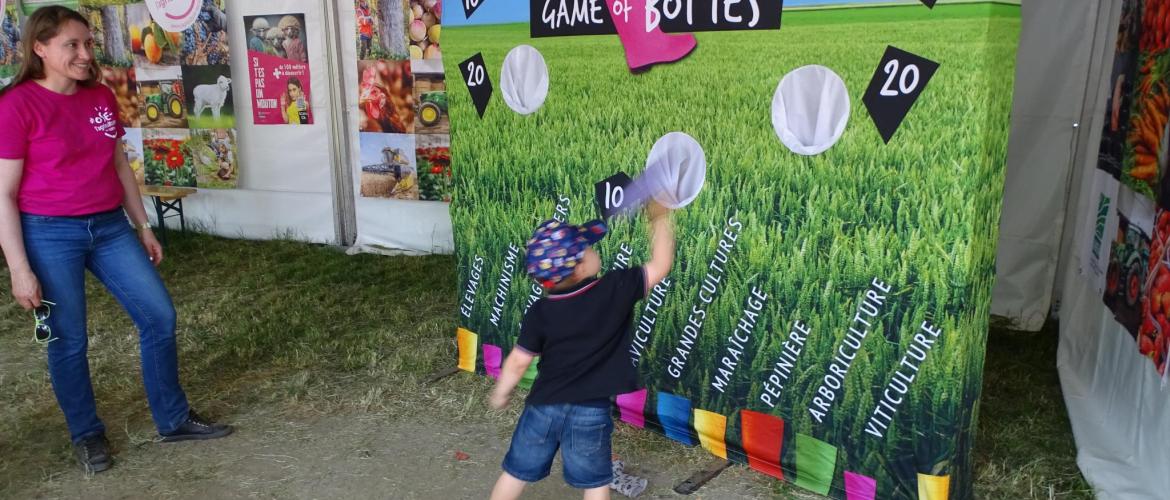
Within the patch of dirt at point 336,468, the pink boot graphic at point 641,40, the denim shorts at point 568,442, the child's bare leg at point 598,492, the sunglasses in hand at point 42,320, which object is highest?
the pink boot graphic at point 641,40

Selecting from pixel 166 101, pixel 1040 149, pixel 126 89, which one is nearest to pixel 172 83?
pixel 166 101

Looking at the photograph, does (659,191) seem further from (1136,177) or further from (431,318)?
(431,318)

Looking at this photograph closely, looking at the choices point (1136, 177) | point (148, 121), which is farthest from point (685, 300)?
point (148, 121)

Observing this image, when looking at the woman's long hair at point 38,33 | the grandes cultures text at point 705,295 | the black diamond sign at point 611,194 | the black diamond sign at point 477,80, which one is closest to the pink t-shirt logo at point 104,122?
the woman's long hair at point 38,33

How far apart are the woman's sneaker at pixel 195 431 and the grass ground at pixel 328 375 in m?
0.12

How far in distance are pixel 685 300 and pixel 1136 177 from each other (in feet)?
5.54

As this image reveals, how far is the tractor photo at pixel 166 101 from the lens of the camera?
7184 mm

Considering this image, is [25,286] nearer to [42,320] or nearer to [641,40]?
[42,320]

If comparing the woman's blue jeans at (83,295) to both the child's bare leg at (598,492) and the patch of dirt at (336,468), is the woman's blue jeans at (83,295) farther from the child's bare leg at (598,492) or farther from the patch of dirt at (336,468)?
the child's bare leg at (598,492)

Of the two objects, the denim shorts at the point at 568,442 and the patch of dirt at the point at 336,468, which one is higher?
the denim shorts at the point at 568,442

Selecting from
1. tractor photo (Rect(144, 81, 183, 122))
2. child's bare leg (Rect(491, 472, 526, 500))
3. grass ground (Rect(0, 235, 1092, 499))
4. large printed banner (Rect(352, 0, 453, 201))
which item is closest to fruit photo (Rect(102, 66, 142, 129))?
tractor photo (Rect(144, 81, 183, 122))

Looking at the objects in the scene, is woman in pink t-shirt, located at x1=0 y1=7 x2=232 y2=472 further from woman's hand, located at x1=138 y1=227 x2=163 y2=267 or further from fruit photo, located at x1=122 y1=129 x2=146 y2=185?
fruit photo, located at x1=122 y1=129 x2=146 y2=185

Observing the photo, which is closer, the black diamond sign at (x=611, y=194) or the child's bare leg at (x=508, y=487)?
the child's bare leg at (x=508, y=487)

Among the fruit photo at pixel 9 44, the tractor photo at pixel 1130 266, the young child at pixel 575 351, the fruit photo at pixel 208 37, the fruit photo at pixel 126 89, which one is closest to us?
the young child at pixel 575 351
